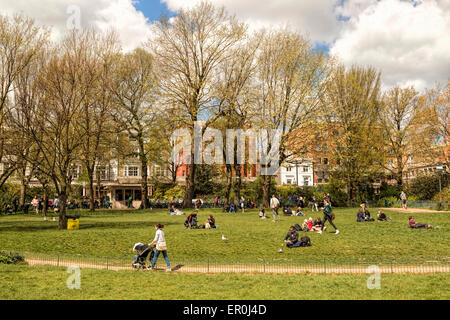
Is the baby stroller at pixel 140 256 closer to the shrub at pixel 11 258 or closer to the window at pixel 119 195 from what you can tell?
the shrub at pixel 11 258

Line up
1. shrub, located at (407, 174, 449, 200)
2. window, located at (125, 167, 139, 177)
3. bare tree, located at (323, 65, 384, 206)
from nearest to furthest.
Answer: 1. shrub, located at (407, 174, 449, 200)
2. bare tree, located at (323, 65, 384, 206)
3. window, located at (125, 167, 139, 177)

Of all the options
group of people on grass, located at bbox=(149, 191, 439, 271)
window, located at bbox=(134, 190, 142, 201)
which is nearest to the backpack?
group of people on grass, located at bbox=(149, 191, 439, 271)

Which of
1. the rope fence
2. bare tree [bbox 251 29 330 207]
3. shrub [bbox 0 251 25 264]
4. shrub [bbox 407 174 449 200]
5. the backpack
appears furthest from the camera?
shrub [bbox 407 174 449 200]

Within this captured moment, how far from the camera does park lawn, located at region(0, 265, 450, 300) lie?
8.87m

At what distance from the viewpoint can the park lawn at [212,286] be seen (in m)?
8.87

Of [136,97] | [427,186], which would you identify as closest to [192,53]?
[136,97]

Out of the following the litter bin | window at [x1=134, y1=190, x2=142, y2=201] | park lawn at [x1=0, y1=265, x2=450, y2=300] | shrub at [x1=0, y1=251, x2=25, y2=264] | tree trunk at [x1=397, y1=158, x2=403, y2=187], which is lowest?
park lawn at [x1=0, y1=265, x2=450, y2=300]

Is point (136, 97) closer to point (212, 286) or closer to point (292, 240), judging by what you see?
point (292, 240)

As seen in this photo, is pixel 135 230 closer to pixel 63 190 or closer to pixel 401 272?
pixel 63 190

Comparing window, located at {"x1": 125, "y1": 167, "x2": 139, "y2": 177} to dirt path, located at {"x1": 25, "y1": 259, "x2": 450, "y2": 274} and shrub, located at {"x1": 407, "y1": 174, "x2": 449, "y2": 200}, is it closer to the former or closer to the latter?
shrub, located at {"x1": 407, "y1": 174, "x2": 449, "y2": 200}

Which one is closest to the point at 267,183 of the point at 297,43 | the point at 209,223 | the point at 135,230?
the point at 297,43

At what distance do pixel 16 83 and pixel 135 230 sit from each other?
43.1ft

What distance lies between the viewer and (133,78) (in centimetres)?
A: 4434

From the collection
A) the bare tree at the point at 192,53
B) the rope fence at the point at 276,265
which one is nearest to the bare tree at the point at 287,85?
the bare tree at the point at 192,53
